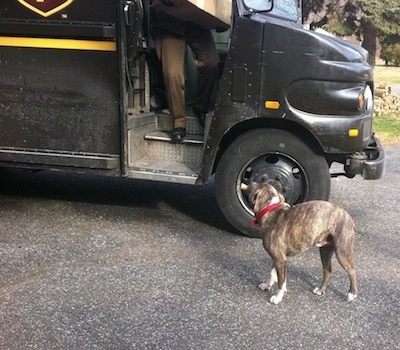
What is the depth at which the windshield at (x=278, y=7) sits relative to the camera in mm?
4910

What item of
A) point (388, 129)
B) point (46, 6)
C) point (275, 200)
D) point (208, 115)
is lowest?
point (388, 129)

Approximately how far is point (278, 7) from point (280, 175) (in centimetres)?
178

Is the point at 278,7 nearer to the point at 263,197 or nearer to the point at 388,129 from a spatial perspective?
the point at 263,197

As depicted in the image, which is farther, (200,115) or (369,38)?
(369,38)

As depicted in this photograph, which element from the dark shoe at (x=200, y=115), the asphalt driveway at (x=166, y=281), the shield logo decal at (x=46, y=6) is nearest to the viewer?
the asphalt driveway at (x=166, y=281)

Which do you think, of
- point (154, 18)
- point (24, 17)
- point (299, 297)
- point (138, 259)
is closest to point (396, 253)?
point (299, 297)

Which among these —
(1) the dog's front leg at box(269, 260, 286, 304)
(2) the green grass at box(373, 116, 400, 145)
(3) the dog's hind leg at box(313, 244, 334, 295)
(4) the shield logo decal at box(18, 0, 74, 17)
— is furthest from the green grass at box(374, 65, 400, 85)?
(1) the dog's front leg at box(269, 260, 286, 304)

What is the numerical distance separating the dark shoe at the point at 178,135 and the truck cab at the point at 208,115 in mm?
67

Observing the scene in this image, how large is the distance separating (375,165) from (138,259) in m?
2.21

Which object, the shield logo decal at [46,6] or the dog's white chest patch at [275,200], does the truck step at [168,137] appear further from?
the dog's white chest patch at [275,200]

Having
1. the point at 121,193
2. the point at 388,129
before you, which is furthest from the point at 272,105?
the point at 388,129

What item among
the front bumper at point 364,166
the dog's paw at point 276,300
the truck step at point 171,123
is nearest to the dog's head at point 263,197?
the dog's paw at point 276,300

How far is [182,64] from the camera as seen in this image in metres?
5.20

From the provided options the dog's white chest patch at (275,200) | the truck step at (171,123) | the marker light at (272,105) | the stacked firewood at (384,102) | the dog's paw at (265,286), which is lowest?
the dog's paw at (265,286)
